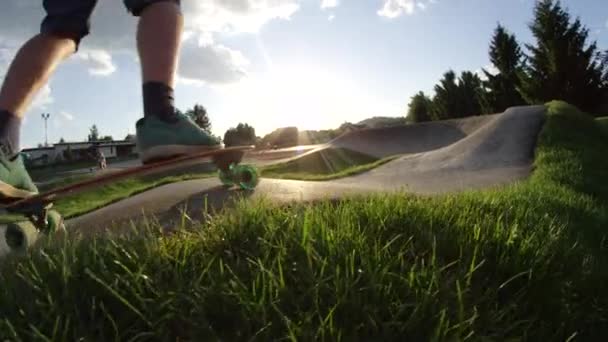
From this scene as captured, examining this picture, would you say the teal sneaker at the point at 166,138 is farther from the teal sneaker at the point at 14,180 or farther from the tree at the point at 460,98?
the tree at the point at 460,98

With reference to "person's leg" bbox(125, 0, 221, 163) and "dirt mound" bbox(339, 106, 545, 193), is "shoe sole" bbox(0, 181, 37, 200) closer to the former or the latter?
"person's leg" bbox(125, 0, 221, 163)

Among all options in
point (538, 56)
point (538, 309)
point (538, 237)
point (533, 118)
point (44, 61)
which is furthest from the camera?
point (538, 56)

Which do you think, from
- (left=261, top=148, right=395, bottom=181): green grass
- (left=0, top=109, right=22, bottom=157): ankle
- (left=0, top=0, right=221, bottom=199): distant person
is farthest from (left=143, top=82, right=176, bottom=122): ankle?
(left=261, top=148, right=395, bottom=181): green grass

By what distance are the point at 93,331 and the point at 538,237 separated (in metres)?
2.00

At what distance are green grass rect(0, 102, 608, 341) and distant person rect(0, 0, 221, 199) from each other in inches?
21.2

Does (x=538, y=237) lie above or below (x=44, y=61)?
below

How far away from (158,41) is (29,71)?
0.76 metres

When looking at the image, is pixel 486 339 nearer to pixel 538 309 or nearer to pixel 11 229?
pixel 538 309

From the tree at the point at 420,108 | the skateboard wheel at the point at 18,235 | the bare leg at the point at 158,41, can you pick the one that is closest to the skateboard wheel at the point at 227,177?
the skateboard wheel at the point at 18,235

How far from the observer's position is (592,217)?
11.6 feet

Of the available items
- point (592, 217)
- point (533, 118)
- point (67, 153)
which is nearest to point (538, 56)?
point (533, 118)

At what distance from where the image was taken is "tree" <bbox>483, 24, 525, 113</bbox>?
3203 centimetres

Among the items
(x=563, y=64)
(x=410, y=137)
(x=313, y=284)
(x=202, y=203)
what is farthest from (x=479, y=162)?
(x=563, y=64)

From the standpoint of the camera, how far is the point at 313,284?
4.51ft
